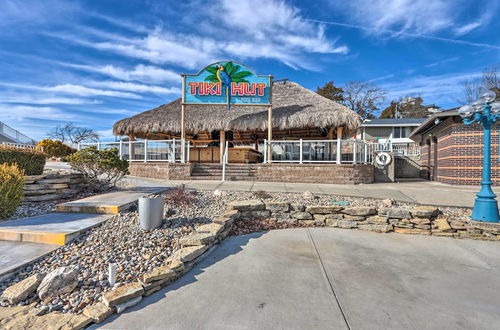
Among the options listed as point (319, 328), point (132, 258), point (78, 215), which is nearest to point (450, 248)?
point (319, 328)

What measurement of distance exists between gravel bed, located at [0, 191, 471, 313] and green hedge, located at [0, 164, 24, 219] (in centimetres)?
188

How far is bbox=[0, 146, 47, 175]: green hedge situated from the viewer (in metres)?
5.21

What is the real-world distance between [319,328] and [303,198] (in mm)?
4023

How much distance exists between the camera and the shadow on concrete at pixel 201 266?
2135 millimetres

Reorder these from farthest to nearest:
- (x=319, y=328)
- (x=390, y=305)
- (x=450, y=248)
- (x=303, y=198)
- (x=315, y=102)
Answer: (x=315, y=102)
(x=303, y=198)
(x=450, y=248)
(x=390, y=305)
(x=319, y=328)

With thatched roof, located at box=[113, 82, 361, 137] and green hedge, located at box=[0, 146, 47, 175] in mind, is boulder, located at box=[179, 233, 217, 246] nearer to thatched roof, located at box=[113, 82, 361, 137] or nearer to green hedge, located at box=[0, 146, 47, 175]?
green hedge, located at box=[0, 146, 47, 175]

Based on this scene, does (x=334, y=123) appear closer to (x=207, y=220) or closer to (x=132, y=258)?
(x=207, y=220)

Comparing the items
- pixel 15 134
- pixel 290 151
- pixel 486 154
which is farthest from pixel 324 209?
pixel 15 134

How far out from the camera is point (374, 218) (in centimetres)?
453

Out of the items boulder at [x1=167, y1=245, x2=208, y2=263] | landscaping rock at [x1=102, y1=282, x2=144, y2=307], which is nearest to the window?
boulder at [x1=167, y1=245, x2=208, y2=263]

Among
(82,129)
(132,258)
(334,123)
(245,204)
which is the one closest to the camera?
(132,258)

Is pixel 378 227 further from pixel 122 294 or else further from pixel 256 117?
pixel 256 117

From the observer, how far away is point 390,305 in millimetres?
2166

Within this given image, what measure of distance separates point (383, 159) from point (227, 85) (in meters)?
7.40
